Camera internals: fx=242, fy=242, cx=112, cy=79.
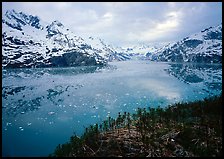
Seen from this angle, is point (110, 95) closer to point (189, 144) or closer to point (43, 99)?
point (43, 99)

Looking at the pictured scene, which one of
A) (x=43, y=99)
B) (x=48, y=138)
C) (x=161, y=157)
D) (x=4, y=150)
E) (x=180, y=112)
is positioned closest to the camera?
(x=161, y=157)

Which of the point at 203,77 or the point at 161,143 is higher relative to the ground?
the point at 203,77

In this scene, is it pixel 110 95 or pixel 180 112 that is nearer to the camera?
pixel 180 112

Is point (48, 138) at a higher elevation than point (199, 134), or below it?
below

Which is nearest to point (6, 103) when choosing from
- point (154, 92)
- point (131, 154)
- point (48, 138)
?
point (48, 138)

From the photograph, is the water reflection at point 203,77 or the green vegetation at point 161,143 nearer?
the green vegetation at point 161,143

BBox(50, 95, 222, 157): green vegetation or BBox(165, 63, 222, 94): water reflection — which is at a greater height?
BBox(165, 63, 222, 94): water reflection

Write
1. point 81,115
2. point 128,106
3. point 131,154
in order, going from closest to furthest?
point 131,154 < point 81,115 < point 128,106

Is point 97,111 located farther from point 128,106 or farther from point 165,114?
point 165,114

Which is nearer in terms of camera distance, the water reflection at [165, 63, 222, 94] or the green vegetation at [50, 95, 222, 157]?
the green vegetation at [50, 95, 222, 157]

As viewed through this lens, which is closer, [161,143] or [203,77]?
[161,143]

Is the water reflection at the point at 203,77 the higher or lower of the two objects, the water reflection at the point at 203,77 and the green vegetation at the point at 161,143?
the higher
